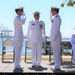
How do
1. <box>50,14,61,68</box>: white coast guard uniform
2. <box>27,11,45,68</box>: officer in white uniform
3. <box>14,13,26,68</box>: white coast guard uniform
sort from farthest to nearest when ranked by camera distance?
<box>27,11,45,68</box>: officer in white uniform → <box>14,13,26,68</box>: white coast guard uniform → <box>50,14,61,68</box>: white coast guard uniform

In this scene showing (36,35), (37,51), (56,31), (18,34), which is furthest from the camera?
(37,51)

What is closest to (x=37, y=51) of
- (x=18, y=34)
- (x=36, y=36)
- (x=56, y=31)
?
(x=36, y=36)

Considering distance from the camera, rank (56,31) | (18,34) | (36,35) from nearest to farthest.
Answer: (56,31) < (18,34) < (36,35)

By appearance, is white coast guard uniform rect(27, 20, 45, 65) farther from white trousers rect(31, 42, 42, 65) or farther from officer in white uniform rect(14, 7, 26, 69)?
officer in white uniform rect(14, 7, 26, 69)

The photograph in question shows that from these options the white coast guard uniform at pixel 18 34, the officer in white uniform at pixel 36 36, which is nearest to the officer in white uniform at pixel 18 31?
the white coast guard uniform at pixel 18 34

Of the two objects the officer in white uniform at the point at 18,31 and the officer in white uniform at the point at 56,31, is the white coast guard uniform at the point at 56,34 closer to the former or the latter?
the officer in white uniform at the point at 56,31

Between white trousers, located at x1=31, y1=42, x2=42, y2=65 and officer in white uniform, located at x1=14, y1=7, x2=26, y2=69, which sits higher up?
officer in white uniform, located at x1=14, y1=7, x2=26, y2=69

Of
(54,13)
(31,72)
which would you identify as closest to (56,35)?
(54,13)

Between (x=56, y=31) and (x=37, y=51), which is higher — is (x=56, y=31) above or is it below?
above

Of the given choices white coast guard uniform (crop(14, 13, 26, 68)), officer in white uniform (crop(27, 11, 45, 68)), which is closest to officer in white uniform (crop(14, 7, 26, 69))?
white coast guard uniform (crop(14, 13, 26, 68))

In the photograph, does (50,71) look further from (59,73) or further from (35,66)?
A: (35,66)

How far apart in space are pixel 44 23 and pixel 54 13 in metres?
1.03

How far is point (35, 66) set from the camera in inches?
426

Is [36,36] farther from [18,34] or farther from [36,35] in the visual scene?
[18,34]
